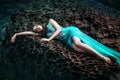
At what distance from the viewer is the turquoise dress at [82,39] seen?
15.8 ft

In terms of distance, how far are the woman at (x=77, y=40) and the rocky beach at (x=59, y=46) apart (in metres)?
0.10

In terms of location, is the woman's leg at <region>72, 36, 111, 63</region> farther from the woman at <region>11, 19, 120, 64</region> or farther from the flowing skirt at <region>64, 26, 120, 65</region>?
the flowing skirt at <region>64, 26, 120, 65</region>

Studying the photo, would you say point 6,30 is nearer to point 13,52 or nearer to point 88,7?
point 13,52

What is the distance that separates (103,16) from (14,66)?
2.43m

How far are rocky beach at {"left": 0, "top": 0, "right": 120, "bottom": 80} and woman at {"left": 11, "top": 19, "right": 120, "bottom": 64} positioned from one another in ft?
0.33

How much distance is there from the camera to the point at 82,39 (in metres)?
5.15

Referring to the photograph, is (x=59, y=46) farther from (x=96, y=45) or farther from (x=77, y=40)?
(x=96, y=45)

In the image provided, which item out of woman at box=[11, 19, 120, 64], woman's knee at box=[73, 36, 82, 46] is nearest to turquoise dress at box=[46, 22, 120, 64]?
woman at box=[11, 19, 120, 64]

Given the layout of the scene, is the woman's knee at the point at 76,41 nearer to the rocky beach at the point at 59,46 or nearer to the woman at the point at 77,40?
the woman at the point at 77,40

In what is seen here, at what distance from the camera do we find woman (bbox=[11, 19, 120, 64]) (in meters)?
4.78

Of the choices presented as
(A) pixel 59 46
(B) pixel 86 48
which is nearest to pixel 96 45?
(B) pixel 86 48

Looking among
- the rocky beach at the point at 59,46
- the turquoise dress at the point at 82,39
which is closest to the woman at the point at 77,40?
the turquoise dress at the point at 82,39

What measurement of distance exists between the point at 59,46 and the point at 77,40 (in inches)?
15.1

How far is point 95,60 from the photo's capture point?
15.2ft
